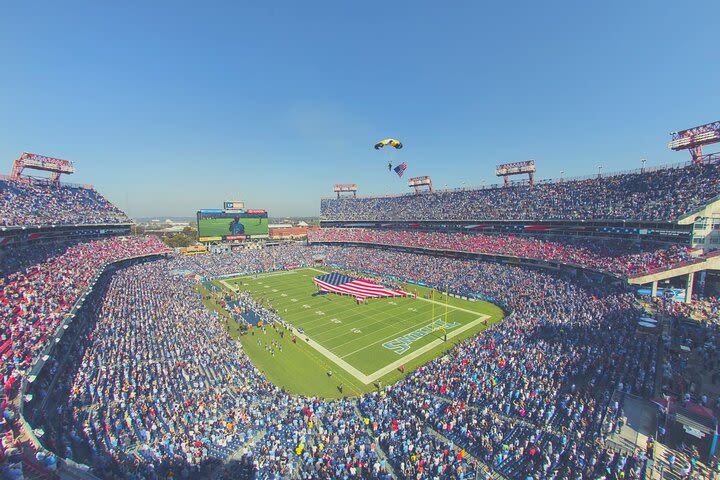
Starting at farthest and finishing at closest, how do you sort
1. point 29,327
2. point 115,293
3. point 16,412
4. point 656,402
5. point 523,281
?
point 523,281
point 115,293
point 29,327
point 656,402
point 16,412

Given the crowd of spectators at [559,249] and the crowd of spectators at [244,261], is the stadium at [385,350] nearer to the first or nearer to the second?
the crowd of spectators at [559,249]

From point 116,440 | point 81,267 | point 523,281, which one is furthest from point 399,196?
point 116,440

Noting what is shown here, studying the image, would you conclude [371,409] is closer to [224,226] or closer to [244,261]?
[244,261]

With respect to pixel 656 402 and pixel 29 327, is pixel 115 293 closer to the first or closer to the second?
pixel 29 327

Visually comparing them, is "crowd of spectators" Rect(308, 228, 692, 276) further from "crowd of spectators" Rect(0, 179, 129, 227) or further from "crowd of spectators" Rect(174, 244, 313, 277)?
"crowd of spectators" Rect(0, 179, 129, 227)

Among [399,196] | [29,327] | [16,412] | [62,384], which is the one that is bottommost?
[62,384]

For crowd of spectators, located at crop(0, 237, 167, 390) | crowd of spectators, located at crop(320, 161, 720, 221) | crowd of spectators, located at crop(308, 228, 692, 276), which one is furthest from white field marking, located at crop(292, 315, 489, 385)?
crowd of spectators, located at crop(320, 161, 720, 221)

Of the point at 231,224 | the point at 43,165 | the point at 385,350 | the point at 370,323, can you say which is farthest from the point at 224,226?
the point at 385,350

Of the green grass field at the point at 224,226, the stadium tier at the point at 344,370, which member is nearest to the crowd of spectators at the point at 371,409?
the stadium tier at the point at 344,370
